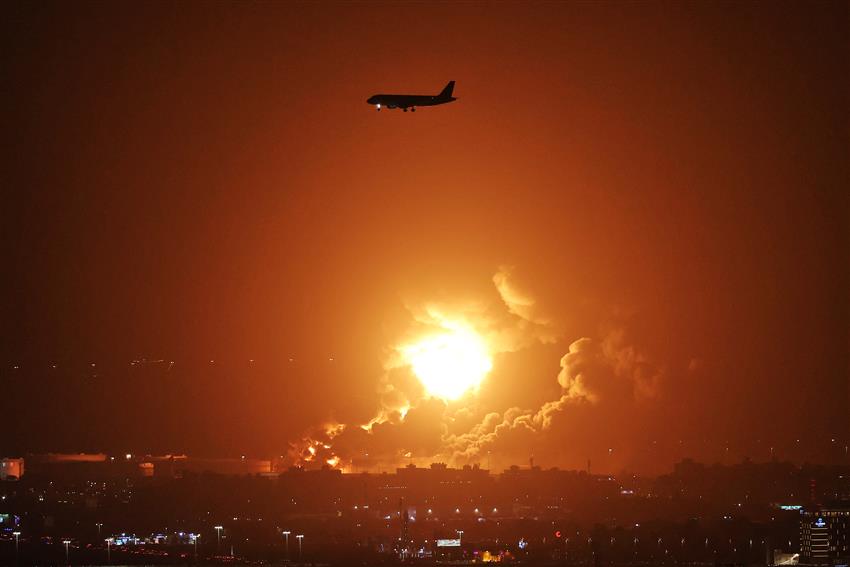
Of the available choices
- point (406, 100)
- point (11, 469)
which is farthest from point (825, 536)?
point (11, 469)

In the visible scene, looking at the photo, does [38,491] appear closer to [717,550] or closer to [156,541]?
[156,541]

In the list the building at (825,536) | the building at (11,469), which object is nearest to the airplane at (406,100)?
the building at (825,536)

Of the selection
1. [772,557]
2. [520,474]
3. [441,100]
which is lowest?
[772,557]

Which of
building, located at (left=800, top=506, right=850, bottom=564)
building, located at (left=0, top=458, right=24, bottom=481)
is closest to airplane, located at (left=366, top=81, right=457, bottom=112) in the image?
building, located at (left=800, top=506, right=850, bottom=564)

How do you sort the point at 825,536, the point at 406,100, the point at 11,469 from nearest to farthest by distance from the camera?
the point at 406,100 < the point at 825,536 < the point at 11,469

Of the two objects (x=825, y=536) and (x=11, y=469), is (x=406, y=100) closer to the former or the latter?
(x=825, y=536)

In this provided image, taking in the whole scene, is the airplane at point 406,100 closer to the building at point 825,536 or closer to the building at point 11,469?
the building at point 825,536

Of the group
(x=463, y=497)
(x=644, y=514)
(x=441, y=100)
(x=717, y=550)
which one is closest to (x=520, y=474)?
(x=463, y=497)
